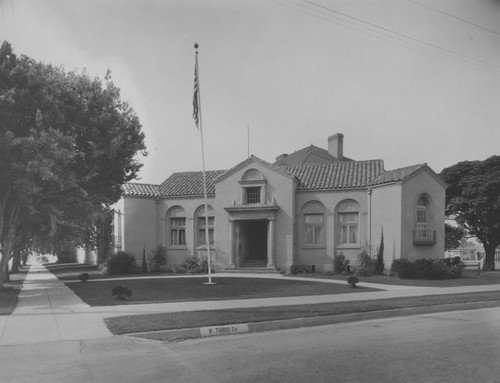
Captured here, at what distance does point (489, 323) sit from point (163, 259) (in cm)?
2248

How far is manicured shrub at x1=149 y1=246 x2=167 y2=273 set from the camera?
95.8ft

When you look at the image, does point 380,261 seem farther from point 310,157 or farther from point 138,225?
point 310,157

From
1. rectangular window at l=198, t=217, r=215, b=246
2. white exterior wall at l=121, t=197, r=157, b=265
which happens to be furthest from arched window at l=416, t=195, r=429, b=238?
white exterior wall at l=121, t=197, r=157, b=265

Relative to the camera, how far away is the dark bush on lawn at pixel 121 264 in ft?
90.5

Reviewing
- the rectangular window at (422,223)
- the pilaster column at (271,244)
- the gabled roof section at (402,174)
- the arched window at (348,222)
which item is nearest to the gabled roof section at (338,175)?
the gabled roof section at (402,174)

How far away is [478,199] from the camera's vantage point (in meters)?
34.4

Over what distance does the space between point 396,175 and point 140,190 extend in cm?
1648

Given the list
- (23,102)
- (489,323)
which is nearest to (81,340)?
(489,323)

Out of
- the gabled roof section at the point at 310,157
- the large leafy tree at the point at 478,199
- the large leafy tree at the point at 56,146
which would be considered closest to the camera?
the large leafy tree at the point at 56,146

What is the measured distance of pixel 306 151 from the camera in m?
46.2

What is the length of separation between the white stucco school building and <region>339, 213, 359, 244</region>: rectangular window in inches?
2.3

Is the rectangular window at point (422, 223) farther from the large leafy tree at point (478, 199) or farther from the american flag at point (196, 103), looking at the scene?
the american flag at point (196, 103)

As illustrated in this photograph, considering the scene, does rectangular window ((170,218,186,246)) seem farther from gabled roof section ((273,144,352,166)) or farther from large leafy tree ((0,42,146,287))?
gabled roof section ((273,144,352,166))

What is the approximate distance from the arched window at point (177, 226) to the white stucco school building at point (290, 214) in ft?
0.22
